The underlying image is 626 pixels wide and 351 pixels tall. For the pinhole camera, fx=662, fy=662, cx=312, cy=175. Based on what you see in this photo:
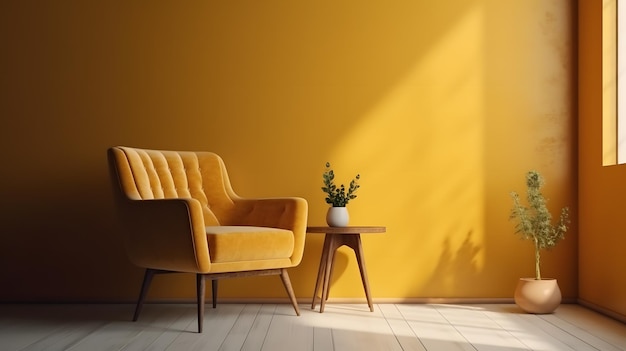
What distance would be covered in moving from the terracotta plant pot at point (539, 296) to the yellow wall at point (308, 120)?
41cm

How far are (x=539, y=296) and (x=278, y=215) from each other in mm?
1451

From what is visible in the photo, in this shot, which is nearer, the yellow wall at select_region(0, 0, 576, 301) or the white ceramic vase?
the white ceramic vase

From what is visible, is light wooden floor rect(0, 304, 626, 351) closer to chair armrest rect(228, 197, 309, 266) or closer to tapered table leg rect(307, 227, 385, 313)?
tapered table leg rect(307, 227, 385, 313)

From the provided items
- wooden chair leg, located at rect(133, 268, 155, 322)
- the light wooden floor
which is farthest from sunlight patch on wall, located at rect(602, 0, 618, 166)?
wooden chair leg, located at rect(133, 268, 155, 322)

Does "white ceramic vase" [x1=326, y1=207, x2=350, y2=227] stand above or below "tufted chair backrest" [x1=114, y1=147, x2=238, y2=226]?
below

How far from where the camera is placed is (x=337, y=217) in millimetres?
3713

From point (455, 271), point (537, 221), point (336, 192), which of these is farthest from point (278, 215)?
point (537, 221)

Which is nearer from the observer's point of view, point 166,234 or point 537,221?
point 166,234

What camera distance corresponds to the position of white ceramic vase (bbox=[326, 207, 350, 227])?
3709mm

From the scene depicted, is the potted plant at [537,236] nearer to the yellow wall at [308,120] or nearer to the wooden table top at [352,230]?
the yellow wall at [308,120]

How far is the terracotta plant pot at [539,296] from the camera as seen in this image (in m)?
3.50

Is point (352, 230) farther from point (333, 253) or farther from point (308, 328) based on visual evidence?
point (308, 328)

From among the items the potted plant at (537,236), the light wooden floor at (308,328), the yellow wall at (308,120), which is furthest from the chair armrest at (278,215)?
the potted plant at (537,236)

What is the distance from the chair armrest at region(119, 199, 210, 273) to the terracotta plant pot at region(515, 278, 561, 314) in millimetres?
1702
